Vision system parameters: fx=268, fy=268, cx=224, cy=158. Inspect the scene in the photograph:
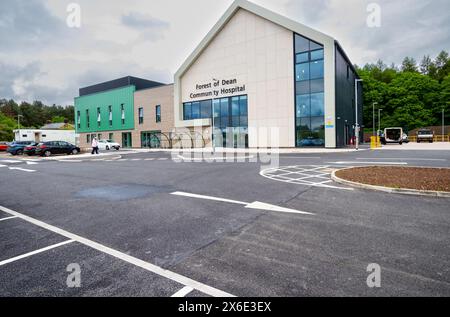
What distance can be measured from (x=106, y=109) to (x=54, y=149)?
24.1 metres

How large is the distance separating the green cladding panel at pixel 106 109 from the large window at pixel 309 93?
29856 mm

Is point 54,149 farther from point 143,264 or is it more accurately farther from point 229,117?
point 143,264

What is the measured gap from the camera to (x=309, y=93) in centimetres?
2931

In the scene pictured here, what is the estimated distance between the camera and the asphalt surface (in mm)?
3016

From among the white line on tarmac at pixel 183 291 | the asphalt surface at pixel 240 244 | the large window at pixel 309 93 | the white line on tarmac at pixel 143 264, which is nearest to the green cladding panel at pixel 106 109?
the large window at pixel 309 93

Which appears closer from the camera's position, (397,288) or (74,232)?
(397,288)

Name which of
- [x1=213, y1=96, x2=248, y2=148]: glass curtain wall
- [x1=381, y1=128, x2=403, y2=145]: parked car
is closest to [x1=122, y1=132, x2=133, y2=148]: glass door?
[x1=213, y1=96, x2=248, y2=148]: glass curtain wall

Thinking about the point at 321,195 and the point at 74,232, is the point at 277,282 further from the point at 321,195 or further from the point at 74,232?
the point at 321,195

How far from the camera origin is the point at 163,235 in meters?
4.64

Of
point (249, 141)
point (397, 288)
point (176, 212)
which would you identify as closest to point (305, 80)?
point (249, 141)

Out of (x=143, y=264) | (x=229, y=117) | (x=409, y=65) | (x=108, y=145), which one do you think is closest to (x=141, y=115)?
(x=108, y=145)

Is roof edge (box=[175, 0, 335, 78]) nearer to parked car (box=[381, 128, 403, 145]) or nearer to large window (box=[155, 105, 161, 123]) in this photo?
large window (box=[155, 105, 161, 123])

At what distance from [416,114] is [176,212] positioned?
257 ft

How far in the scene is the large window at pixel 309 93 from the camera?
94.3ft
